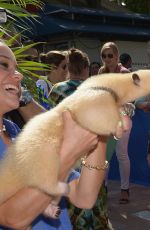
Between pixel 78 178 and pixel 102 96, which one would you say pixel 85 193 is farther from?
pixel 102 96

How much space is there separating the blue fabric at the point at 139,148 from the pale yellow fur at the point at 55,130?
460cm

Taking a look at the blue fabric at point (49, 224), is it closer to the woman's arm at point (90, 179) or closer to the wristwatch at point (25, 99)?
the woman's arm at point (90, 179)

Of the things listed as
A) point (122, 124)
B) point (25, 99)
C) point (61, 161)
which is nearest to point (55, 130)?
point (61, 161)

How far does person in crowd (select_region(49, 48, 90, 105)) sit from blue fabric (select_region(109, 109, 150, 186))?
6.91 ft

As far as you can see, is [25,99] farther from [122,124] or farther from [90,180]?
Answer: [122,124]

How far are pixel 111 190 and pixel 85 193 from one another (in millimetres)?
4497

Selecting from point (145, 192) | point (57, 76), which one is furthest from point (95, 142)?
point (145, 192)

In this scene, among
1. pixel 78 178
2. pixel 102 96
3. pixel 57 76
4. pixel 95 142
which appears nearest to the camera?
pixel 102 96

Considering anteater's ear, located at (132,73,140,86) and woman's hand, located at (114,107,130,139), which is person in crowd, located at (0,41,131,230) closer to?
woman's hand, located at (114,107,130,139)

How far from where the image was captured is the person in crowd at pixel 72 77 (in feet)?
11.8

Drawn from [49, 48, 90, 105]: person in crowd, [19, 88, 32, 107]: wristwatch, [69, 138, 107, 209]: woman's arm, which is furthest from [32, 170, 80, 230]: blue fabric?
[49, 48, 90, 105]: person in crowd

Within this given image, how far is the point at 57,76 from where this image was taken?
4660 millimetres

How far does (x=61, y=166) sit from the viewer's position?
1.53m

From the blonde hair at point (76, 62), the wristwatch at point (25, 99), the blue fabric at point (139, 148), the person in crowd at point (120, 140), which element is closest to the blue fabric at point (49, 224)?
the wristwatch at point (25, 99)
